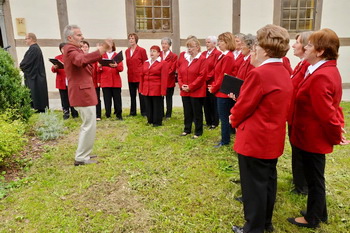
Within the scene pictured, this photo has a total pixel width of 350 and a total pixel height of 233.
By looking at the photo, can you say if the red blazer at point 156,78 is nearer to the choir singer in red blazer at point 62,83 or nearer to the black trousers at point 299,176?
the choir singer in red blazer at point 62,83

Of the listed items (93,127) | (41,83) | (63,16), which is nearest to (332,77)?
(93,127)

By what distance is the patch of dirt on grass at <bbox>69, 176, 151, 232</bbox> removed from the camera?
285 cm

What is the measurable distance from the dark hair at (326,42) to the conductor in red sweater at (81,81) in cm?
244

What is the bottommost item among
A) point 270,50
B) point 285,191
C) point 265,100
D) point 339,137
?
point 285,191

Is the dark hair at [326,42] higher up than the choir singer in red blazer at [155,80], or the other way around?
the dark hair at [326,42]

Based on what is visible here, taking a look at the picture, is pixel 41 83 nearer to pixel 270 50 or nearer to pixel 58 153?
pixel 58 153

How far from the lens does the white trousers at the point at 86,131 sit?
161 inches

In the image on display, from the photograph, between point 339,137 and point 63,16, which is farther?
point 63,16

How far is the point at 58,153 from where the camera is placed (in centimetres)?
478

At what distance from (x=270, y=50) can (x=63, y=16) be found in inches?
325

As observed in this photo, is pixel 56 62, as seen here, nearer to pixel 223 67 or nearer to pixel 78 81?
pixel 78 81

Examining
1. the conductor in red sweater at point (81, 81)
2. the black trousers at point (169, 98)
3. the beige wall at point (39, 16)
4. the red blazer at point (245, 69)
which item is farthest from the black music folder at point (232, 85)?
the beige wall at point (39, 16)

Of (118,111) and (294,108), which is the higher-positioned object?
(294,108)

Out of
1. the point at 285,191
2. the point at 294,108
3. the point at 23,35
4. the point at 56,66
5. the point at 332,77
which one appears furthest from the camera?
the point at 23,35
